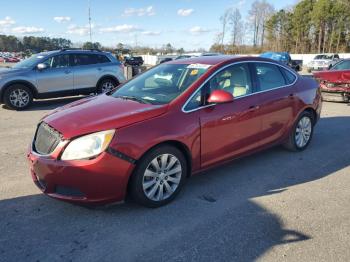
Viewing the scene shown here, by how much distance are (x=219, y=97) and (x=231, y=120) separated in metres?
0.43

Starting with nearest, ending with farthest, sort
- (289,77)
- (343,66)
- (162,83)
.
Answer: (162,83)
(289,77)
(343,66)

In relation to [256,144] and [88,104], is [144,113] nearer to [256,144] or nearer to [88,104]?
[88,104]

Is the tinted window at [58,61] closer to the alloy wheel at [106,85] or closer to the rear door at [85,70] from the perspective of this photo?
the rear door at [85,70]

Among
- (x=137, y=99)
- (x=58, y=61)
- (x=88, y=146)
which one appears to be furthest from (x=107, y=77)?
(x=88, y=146)

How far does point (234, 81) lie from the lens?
4.84 meters

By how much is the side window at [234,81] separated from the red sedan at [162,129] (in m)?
0.01

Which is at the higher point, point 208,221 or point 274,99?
point 274,99

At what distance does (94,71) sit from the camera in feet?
38.7

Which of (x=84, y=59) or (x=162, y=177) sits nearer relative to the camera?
(x=162, y=177)

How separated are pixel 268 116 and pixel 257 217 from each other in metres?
1.84

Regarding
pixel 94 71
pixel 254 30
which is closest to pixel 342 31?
pixel 254 30

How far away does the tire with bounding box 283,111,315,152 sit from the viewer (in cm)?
586

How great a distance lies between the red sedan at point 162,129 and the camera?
357 cm

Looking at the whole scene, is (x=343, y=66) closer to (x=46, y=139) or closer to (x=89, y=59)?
(x=89, y=59)
